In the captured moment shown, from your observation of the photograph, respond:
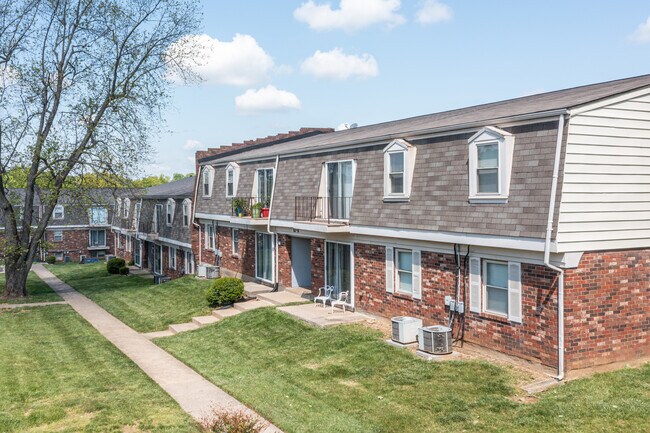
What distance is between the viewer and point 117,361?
51.6 feet

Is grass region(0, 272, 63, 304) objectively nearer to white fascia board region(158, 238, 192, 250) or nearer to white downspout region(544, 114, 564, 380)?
white fascia board region(158, 238, 192, 250)

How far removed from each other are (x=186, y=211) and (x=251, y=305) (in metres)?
13.3

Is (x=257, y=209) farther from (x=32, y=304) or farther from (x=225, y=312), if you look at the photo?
(x=32, y=304)

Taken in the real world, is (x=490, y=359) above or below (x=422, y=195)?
below

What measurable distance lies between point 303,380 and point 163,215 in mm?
26312

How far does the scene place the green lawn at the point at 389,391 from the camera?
10055 millimetres

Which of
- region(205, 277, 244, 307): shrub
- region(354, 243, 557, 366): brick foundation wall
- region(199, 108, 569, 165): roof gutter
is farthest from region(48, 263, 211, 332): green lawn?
region(199, 108, 569, 165): roof gutter

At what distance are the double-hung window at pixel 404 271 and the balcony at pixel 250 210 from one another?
789 cm

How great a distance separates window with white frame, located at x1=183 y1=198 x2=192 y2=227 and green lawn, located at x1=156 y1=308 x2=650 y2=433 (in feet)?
54.9

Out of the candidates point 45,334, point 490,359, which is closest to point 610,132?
point 490,359

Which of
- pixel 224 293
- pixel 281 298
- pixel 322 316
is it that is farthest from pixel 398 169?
pixel 224 293

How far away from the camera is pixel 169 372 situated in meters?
14.6

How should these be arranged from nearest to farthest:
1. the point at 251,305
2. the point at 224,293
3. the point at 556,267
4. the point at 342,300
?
the point at 556,267, the point at 342,300, the point at 251,305, the point at 224,293

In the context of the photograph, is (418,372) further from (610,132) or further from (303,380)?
(610,132)
